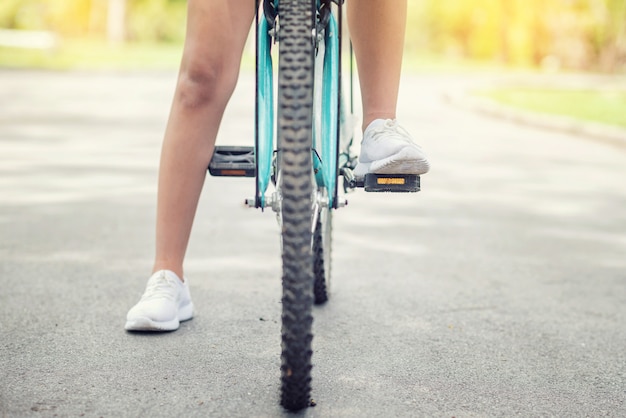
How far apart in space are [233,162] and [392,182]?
0.54 metres

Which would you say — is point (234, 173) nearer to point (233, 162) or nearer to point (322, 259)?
point (233, 162)

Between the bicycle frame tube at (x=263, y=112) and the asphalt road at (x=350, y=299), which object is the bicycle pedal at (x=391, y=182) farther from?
the asphalt road at (x=350, y=299)

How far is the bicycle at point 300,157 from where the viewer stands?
2.46 m

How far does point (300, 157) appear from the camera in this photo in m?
2.47

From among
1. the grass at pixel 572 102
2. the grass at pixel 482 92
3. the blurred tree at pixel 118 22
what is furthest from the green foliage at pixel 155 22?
the grass at pixel 572 102

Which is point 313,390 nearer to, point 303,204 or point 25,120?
point 303,204

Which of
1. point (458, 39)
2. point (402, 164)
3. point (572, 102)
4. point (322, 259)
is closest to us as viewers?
point (402, 164)

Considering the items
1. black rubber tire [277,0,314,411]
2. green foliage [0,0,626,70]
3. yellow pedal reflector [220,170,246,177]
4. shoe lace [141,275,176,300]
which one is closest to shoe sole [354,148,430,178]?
yellow pedal reflector [220,170,246,177]

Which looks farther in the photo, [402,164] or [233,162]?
[233,162]

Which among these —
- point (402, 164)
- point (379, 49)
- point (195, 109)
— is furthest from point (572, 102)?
point (402, 164)

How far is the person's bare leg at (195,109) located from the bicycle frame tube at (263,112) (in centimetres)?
16

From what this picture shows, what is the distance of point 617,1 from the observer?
103 ft

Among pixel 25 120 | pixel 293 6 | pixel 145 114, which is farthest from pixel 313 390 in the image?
pixel 145 114

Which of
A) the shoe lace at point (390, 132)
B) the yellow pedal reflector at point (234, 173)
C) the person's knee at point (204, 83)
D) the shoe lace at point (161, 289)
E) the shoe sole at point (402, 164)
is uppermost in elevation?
the person's knee at point (204, 83)
